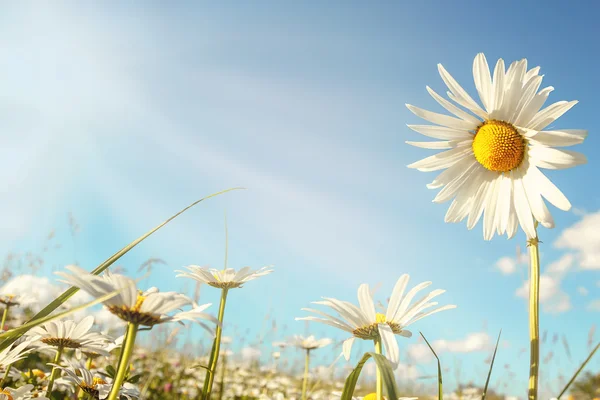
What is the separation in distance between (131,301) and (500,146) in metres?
1.32

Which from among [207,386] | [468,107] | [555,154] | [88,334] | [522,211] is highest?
[468,107]

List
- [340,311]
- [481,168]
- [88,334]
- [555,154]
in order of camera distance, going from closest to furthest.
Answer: [340,311] < [555,154] < [88,334] < [481,168]

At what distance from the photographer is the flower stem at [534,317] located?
1.26 m

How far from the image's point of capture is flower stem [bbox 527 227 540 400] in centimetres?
126

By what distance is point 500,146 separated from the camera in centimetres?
173

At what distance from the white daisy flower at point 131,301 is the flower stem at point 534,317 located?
0.83 metres

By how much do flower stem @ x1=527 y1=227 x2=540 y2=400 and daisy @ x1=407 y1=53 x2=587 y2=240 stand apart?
0.12 m

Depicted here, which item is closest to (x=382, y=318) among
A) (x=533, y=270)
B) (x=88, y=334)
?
(x=533, y=270)

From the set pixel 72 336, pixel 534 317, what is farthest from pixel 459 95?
pixel 72 336

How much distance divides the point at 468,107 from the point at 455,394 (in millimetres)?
4734

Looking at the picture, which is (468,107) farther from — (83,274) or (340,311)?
(83,274)

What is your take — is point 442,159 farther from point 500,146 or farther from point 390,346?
point 390,346

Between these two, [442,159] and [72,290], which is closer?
[72,290]

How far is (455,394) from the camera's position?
555cm
